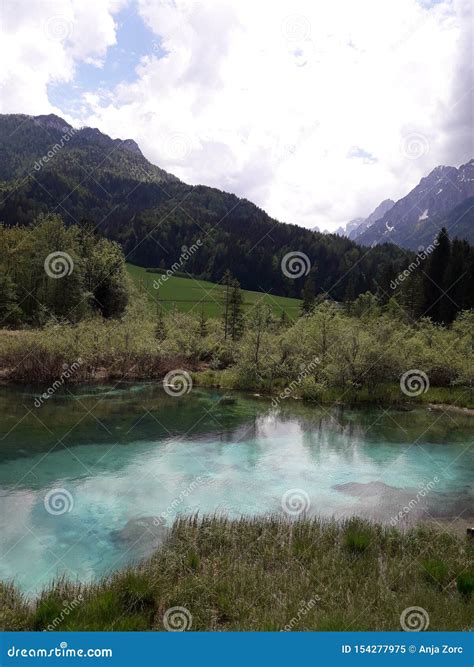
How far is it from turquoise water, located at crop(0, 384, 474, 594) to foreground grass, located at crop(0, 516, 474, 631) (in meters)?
2.57

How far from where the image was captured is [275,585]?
1025 cm

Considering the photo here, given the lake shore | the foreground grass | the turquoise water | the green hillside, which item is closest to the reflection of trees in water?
the turquoise water

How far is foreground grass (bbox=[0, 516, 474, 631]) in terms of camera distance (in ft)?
28.8

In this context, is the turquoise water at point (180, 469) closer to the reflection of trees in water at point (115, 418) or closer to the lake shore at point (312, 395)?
the reflection of trees in water at point (115, 418)

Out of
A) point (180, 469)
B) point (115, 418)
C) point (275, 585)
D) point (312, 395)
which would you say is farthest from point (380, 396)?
point (275, 585)

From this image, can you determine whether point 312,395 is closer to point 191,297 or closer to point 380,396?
point 380,396

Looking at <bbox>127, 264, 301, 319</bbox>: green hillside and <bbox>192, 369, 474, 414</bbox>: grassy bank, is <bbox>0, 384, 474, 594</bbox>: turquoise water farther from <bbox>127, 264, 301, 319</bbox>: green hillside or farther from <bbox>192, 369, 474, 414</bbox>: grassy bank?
<bbox>127, 264, 301, 319</bbox>: green hillside

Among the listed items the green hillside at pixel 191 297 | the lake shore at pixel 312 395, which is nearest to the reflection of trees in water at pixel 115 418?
the lake shore at pixel 312 395

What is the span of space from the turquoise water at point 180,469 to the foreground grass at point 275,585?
2.57 m

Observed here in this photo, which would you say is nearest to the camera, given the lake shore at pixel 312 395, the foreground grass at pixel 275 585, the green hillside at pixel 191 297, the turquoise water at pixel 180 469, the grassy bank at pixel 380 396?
the foreground grass at pixel 275 585

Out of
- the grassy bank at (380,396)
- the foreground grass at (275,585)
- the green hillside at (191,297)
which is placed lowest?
the foreground grass at (275,585)

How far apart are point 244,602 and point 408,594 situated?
11.9 ft

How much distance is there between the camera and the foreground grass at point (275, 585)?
877 centimetres

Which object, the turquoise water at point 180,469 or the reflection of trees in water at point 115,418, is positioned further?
the reflection of trees in water at point 115,418
